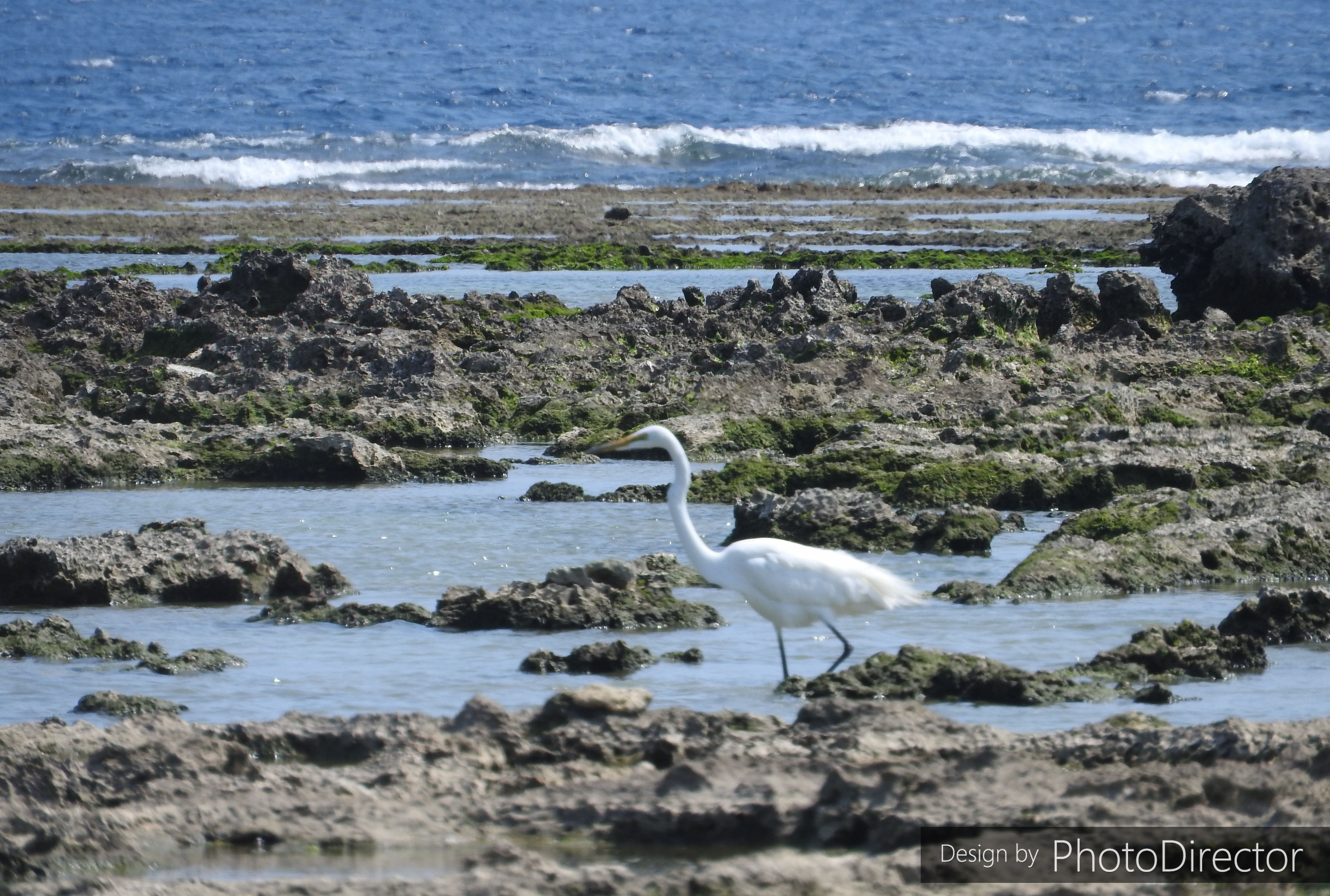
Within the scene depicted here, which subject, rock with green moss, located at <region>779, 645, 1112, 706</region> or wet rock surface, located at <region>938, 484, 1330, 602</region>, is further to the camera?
wet rock surface, located at <region>938, 484, 1330, 602</region>

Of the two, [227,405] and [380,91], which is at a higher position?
[380,91]

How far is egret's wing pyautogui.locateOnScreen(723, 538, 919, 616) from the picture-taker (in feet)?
24.1

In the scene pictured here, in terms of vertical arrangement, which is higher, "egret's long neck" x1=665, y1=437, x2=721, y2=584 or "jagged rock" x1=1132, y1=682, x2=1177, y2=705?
"egret's long neck" x1=665, y1=437, x2=721, y2=584

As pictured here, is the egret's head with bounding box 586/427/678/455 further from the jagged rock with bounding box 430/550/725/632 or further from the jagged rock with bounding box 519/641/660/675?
the jagged rock with bounding box 519/641/660/675

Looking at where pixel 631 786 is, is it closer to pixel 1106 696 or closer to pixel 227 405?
pixel 1106 696

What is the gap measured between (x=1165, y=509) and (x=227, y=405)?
8.75 metres

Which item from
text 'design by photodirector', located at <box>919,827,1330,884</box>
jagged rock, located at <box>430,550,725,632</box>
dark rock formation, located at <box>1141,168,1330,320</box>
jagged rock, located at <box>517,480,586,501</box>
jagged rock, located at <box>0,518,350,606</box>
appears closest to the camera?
text 'design by photodirector', located at <box>919,827,1330,884</box>

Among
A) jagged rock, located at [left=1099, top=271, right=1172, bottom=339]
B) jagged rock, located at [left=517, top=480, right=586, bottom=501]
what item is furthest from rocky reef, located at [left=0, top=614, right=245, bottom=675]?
jagged rock, located at [left=1099, top=271, right=1172, bottom=339]

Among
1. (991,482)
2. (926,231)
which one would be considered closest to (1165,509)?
(991,482)

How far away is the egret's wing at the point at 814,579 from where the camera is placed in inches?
289

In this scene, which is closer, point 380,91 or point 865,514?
point 865,514

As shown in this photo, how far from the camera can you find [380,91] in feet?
267

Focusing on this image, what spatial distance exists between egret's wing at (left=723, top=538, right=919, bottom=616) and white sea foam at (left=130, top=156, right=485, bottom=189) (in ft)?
172

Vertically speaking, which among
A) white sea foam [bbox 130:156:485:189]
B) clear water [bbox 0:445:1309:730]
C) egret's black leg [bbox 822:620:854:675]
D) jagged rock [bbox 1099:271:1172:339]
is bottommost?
clear water [bbox 0:445:1309:730]
